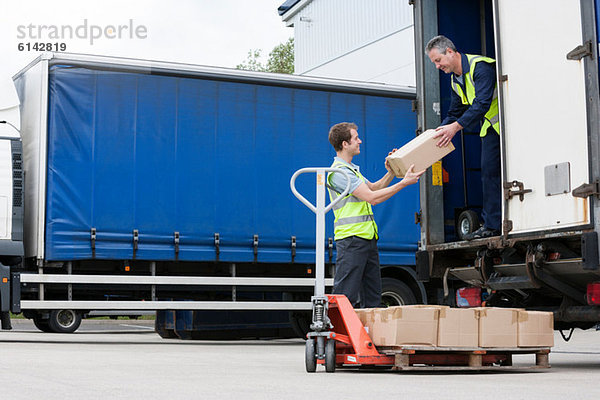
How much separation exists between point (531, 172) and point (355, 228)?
1543mm

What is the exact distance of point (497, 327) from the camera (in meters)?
7.10

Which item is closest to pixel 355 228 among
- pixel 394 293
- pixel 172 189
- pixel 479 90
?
pixel 479 90

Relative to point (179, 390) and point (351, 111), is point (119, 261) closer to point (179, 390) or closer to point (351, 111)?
point (351, 111)

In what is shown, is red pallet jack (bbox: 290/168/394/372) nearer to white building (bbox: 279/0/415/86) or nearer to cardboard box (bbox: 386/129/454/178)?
cardboard box (bbox: 386/129/454/178)

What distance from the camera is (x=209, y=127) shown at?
12867 mm

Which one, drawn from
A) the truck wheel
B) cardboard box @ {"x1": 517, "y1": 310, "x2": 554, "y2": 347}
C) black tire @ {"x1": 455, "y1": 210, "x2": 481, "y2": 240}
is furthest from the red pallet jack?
the truck wheel

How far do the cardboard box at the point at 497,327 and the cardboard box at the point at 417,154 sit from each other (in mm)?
1270

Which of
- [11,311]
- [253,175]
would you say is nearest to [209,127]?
[253,175]

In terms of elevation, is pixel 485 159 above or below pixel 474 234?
above

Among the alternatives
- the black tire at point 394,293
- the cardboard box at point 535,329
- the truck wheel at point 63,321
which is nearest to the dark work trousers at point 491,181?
the cardboard box at point 535,329

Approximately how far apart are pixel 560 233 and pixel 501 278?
37.0 inches

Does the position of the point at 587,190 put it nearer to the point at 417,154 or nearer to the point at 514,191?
the point at 514,191

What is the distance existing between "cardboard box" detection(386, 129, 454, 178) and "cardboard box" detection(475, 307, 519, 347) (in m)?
1.27

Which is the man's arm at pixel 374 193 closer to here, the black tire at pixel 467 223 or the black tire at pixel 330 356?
the black tire at pixel 330 356
